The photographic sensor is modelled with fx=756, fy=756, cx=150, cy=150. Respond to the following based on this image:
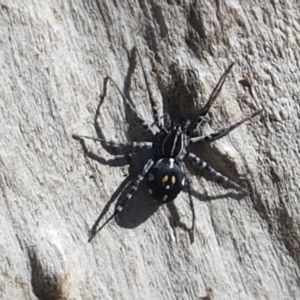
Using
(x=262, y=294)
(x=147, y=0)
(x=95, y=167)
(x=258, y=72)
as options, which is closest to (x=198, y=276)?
(x=262, y=294)

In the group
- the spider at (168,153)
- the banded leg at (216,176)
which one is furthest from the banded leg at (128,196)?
the banded leg at (216,176)

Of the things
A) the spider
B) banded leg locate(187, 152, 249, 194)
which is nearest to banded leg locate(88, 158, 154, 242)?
the spider

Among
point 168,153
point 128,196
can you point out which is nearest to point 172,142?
point 168,153

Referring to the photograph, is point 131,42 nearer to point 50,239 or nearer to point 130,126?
point 130,126

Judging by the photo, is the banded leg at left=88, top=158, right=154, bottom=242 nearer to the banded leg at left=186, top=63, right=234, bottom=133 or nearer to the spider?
the spider

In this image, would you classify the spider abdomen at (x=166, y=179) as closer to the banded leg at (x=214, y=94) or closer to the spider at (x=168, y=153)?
the spider at (x=168, y=153)
